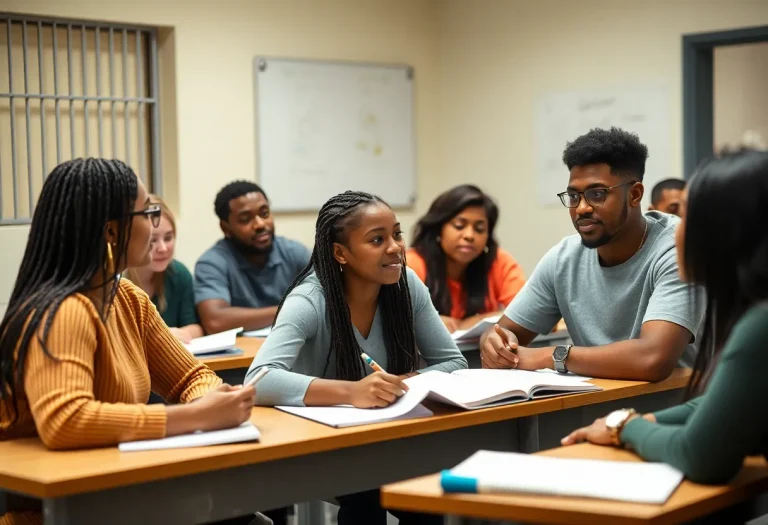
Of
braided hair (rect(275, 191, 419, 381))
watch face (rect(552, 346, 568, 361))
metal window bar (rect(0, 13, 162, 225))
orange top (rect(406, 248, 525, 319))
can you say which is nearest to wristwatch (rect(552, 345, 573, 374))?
watch face (rect(552, 346, 568, 361))

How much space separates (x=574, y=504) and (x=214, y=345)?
208cm

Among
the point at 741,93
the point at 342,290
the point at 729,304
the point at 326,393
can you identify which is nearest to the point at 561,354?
the point at 342,290

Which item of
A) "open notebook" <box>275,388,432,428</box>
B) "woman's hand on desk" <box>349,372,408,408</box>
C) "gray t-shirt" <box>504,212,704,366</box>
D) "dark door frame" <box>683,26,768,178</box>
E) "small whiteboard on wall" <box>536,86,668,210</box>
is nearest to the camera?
"open notebook" <box>275,388,432,428</box>

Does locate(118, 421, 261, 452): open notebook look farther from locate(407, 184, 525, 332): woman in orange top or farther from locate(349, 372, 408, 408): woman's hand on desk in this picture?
locate(407, 184, 525, 332): woman in orange top

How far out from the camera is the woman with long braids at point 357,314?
260 centimetres

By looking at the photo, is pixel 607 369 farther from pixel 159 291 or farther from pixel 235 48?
pixel 235 48

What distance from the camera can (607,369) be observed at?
8.93ft

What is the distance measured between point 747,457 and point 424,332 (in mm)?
1193

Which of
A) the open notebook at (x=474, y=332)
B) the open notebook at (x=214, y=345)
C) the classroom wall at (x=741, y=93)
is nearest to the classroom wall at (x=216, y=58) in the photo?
the open notebook at (x=214, y=345)

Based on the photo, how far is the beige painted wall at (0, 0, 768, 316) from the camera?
5.60 metres

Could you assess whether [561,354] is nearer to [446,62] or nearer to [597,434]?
[597,434]

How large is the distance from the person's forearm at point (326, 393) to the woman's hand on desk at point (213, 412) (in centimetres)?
27

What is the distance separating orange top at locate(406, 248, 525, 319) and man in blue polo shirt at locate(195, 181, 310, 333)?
637mm

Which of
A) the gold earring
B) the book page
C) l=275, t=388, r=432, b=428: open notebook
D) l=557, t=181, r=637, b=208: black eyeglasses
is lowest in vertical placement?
l=275, t=388, r=432, b=428: open notebook
